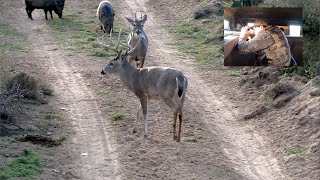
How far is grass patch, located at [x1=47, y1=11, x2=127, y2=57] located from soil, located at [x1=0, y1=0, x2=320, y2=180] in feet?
4.36

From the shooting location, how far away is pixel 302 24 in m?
19.7

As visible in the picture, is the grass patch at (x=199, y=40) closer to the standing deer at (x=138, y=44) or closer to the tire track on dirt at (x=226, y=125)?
the tire track on dirt at (x=226, y=125)

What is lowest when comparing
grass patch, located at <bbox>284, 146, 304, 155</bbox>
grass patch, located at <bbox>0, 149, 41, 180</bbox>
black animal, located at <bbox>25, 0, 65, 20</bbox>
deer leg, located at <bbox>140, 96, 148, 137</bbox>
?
grass patch, located at <bbox>284, 146, 304, 155</bbox>

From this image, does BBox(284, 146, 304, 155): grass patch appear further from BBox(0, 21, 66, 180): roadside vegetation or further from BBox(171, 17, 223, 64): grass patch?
BBox(171, 17, 223, 64): grass patch

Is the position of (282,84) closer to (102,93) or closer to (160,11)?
(102,93)

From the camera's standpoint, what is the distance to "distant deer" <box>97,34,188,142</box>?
49.2ft

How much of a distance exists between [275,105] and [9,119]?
22.7 feet

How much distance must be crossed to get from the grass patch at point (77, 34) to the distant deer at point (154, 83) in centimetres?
740

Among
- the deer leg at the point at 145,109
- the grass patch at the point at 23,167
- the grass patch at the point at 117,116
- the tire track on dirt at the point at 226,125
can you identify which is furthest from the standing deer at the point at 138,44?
the grass patch at the point at 23,167

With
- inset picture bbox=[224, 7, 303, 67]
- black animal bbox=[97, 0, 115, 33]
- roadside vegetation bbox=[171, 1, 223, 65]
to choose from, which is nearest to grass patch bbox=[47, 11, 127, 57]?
black animal bbox=[97, 0, 115, 33]

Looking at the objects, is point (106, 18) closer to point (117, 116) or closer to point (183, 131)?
point (117, 116)

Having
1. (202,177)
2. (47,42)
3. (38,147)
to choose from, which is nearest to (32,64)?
(47,42)

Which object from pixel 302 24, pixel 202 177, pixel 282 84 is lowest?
pixel 202 177

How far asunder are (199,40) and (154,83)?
11.4 metres
